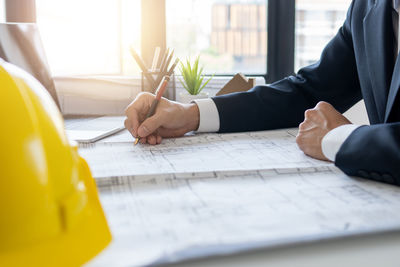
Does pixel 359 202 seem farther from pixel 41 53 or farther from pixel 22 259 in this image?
pixel 41 53

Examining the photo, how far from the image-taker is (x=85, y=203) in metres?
0.45

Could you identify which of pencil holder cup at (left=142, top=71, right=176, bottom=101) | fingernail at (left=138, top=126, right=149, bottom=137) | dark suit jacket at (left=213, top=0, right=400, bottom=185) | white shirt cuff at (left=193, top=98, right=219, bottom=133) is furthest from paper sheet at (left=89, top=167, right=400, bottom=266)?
pencil holder cup at (left=142, top=71, right=176, bottom=101)

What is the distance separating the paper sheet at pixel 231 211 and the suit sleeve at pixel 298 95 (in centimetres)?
43

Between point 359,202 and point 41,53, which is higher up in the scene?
point 41,53

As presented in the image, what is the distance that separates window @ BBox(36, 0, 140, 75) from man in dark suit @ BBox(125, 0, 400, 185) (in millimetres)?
976

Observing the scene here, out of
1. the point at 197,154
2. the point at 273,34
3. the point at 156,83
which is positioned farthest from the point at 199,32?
the point at 197,154

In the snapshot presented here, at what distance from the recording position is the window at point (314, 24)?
2.21 m

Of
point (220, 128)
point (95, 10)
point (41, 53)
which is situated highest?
point (95, 10)

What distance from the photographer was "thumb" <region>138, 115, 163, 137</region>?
3.14ft

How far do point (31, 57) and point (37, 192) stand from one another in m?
1.07

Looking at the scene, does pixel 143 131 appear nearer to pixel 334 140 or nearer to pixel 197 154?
pixel 197 154

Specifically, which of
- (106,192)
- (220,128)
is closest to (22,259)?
(106,192)

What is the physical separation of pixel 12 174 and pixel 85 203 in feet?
0.28

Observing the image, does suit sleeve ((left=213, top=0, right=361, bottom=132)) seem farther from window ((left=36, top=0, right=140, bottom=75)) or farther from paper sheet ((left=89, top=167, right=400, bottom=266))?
window ((left=36, top=0, right=140, bottom=75))
